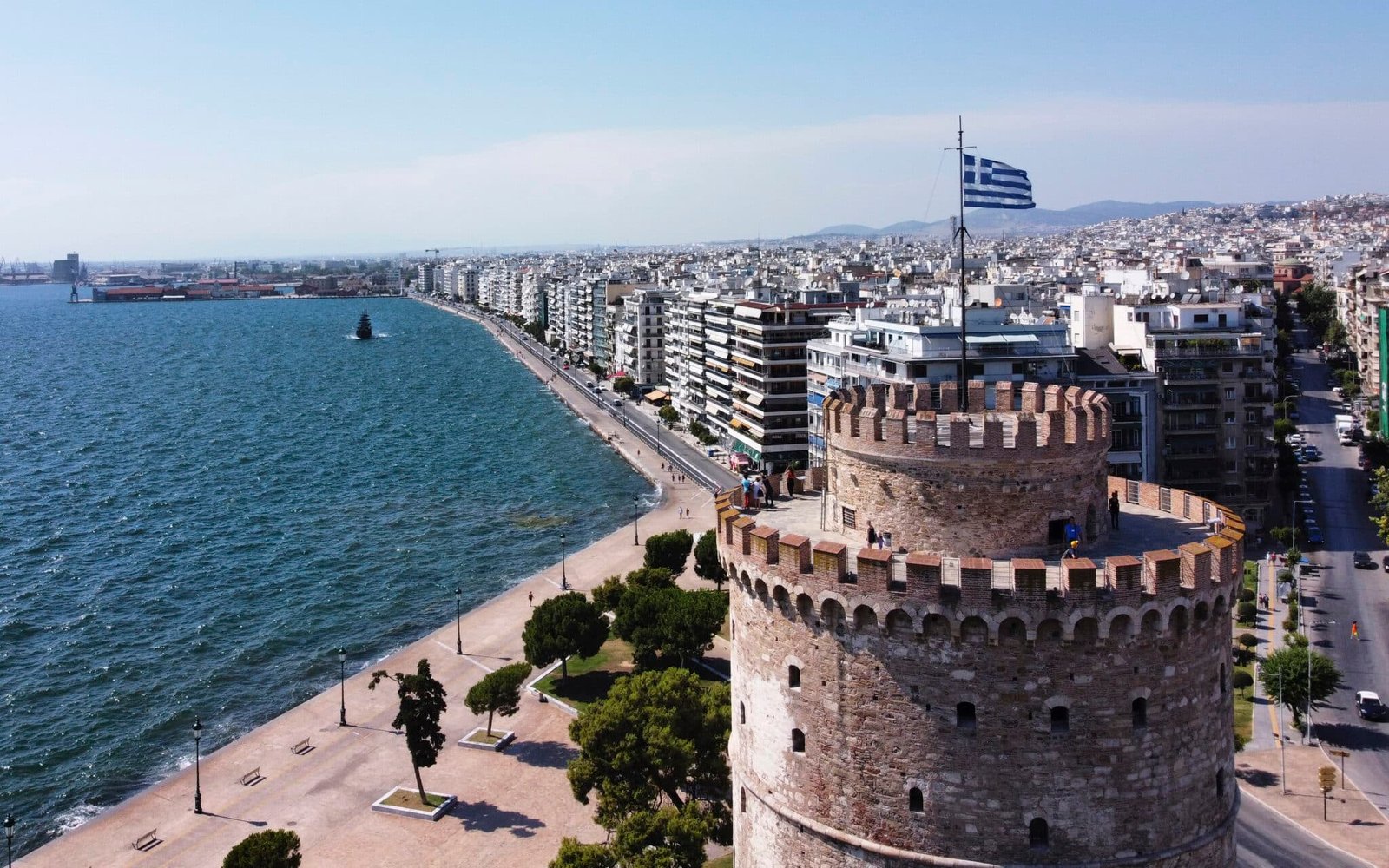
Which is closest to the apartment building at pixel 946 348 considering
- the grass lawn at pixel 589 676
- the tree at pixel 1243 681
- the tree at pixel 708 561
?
the tree at pixel 708 561

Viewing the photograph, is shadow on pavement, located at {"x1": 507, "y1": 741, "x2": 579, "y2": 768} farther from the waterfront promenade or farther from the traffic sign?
the traffic sign

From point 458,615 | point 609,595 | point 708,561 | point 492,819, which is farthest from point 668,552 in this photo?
point 492,819

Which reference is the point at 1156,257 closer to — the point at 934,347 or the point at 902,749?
the point at 934,347

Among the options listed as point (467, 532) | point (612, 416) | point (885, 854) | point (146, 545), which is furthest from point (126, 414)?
point (885, 854)

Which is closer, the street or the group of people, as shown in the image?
the group of people

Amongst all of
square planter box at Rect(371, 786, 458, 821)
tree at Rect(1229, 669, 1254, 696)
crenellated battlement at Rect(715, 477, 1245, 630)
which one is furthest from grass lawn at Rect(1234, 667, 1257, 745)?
crenellated battlement at Rect(715, 477, 1245, 630)

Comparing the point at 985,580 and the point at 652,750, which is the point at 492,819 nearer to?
the point at 652,750
